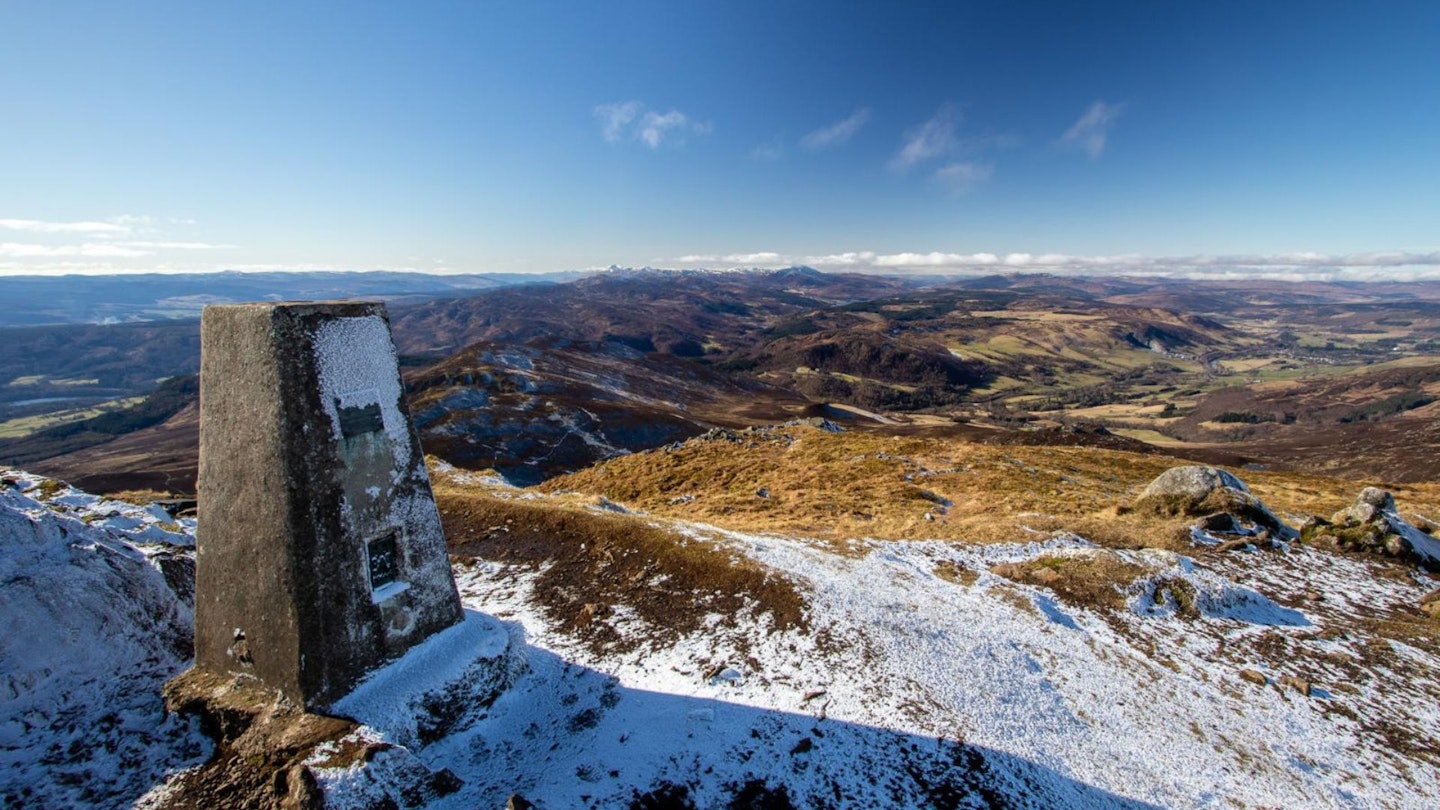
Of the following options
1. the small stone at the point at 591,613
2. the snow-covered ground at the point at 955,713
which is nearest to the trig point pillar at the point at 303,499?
the snow-covered ground at the point at 955,713

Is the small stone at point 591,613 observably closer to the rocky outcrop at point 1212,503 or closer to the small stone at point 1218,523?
the small stone at point 1218,523

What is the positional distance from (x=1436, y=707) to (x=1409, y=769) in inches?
116

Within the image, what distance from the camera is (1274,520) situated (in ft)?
69.8

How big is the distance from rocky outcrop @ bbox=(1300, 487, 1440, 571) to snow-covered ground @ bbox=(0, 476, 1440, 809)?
6.05 metres

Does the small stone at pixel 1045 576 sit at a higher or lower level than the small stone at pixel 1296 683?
higher

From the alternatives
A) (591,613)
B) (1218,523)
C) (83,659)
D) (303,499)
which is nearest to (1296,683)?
(1218,523)

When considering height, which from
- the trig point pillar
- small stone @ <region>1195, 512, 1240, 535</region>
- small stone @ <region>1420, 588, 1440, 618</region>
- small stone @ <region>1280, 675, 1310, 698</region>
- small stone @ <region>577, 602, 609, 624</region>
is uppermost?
the trig point pillar

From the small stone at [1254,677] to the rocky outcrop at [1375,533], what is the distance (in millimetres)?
12378

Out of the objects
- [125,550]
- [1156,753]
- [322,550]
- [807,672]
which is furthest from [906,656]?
[125,550]

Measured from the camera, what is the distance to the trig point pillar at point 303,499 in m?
9.07

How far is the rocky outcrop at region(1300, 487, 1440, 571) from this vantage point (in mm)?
19141

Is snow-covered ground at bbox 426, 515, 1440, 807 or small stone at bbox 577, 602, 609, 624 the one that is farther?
small stone at bbox 577, 602, 609, 624

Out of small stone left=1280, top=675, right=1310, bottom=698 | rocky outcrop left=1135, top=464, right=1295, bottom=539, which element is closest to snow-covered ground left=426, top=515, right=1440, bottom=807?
small stone left=1280, top=675, right=1310, bottom=698

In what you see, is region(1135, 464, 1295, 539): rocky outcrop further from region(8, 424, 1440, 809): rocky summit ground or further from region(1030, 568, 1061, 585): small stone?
region(1030, 568, 1061, 585): small stone
